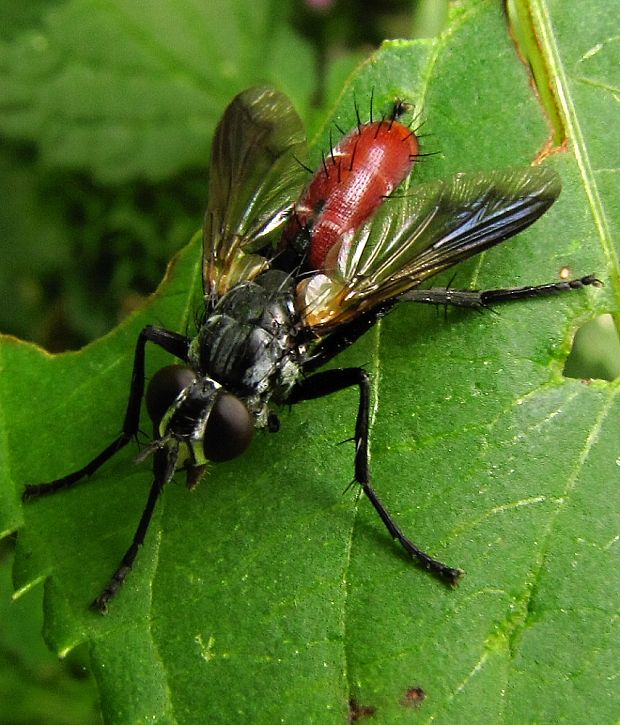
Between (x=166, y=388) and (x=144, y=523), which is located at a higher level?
(x=166, y=388)

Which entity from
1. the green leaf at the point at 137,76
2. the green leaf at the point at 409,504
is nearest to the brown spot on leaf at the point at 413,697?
the green leaf at the point at 409,504

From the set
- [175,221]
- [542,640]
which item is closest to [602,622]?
→ [542,640]

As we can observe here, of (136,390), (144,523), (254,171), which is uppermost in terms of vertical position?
(254,171)

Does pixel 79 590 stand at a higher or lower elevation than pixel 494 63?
lower

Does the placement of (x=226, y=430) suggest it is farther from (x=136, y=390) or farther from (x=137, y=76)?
(x=137, y=76)

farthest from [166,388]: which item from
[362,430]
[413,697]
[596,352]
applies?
[596,352]

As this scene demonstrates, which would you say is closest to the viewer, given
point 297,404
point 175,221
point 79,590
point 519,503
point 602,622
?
point 602,622

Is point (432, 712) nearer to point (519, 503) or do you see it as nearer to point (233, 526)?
point (519, 503)

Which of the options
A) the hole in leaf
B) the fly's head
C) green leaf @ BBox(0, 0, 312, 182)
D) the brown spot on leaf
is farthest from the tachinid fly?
green leaf @ BBox(0, 0, 312, 182)
